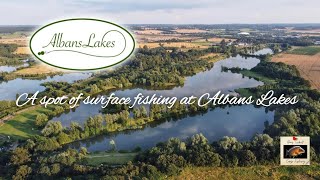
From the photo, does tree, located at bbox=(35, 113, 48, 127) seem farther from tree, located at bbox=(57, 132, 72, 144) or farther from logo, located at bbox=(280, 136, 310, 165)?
logo, located at bbox=(280, 136, 310, 165)


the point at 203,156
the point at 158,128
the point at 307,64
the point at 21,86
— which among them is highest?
the point at 307,64

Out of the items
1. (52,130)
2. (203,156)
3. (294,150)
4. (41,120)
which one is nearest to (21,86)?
(41,120)

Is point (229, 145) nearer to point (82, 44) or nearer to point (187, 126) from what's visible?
point (187, 126)

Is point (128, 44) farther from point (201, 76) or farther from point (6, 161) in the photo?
point (201, 76)

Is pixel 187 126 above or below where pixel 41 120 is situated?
below

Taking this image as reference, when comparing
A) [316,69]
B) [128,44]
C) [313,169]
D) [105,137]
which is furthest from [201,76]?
[128,44]

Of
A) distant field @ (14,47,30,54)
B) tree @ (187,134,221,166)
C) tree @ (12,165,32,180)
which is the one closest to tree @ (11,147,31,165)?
tree @ (12,165,32,180)

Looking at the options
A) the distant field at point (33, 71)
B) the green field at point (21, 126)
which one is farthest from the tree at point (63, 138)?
the distant field at point (33, 71)
